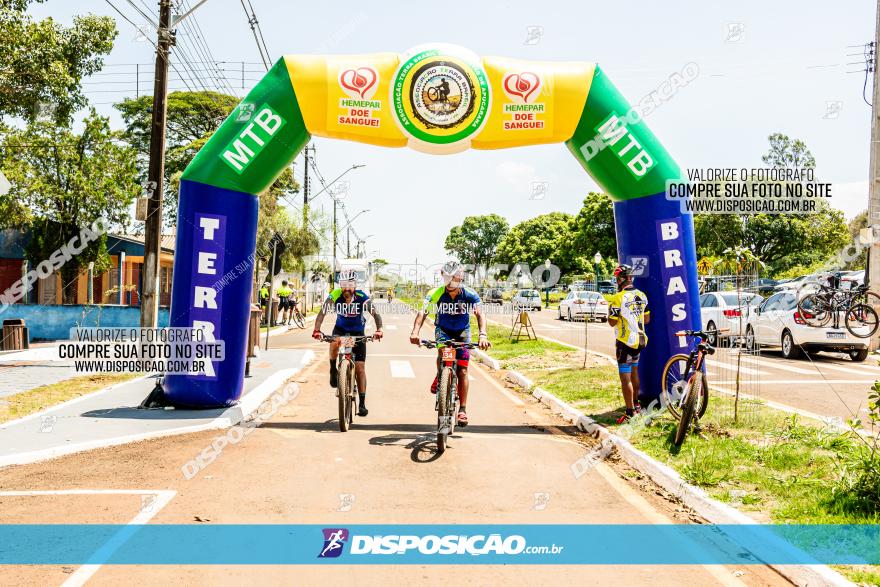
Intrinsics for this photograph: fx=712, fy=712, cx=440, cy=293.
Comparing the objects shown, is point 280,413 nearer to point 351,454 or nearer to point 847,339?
point 351,454

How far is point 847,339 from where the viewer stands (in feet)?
56.1

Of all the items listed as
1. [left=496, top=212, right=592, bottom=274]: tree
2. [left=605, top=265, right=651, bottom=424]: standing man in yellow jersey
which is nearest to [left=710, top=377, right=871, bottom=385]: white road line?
[left=605, top=265, right=651, bottom=424]: standing man in yellow jersey

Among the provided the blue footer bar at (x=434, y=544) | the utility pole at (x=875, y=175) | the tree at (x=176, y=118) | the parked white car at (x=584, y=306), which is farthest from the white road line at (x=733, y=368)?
the tree at (x=176, y=118)

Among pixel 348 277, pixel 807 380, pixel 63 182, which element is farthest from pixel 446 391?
pixel 63 182

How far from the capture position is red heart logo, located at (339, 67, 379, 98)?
388 inches

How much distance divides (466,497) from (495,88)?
6.05m

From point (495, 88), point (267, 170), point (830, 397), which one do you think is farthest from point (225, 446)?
point (830, 397)

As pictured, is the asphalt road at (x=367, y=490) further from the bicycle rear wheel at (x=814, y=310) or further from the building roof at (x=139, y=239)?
the building roof at (x=139, y=239)

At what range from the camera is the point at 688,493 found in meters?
6.25

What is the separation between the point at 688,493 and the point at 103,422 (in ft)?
23.2

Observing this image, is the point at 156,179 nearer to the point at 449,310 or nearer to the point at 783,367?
the point at 449,310

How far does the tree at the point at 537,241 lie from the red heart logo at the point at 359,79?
70525 mm

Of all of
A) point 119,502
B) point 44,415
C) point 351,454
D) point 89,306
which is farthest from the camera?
point 89,306

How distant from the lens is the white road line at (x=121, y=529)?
4.43 meters
